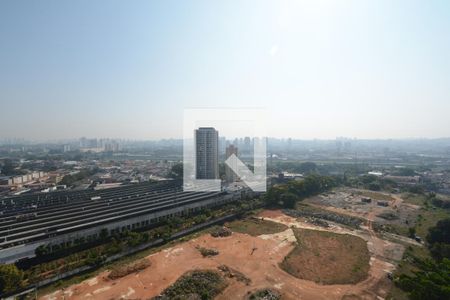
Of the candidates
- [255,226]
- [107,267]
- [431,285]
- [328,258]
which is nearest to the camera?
[431,285]

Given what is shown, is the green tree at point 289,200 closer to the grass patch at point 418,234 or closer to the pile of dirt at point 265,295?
the grass patch at point 418,234

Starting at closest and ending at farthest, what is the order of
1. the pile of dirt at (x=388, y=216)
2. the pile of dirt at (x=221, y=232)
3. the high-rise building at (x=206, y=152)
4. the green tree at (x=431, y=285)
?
the green tree at (x=431, y=285), the pile of dirt at (x=221, y=232), the pile of dirt at (x=388, y=216), the high-rise building at (x=206, y=152)

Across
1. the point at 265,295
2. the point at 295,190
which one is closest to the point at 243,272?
the point at 265,295

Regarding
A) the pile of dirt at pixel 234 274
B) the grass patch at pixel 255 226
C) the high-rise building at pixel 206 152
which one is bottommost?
the grass patch at pixel 255 226

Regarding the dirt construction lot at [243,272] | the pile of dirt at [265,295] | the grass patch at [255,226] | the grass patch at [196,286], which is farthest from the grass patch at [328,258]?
the grass patch at [196,286]

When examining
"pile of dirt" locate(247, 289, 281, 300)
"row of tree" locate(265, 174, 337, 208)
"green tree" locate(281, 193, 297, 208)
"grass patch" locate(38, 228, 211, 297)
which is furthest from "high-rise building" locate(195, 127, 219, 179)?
"pile of dirt" locate(247, 289, 281, 300)

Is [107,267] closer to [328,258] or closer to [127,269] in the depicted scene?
[127,269]
